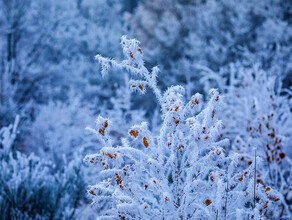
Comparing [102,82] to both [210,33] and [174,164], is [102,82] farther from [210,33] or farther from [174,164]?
[174,164]

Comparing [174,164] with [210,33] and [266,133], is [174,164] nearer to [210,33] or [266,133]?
[266,133]

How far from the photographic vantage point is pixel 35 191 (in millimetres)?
3285

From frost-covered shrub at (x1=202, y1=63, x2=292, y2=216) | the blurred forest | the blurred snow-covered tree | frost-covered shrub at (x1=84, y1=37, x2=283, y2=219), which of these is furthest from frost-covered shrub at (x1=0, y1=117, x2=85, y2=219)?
the blurred snow-covered tree

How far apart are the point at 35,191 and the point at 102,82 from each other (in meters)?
7.12

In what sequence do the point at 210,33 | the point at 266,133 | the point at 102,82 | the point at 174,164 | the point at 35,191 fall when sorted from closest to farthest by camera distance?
the point at 174,164, the point at 35,191, the point at 266,133, the point at 210,33, the point at 102,82

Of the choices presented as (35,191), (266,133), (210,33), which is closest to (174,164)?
(266,133)

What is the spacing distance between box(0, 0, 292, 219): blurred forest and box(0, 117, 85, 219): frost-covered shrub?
0.01 metres

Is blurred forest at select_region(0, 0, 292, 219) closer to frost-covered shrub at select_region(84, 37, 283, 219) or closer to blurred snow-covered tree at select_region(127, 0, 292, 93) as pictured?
blurred snow-covered tree at select_region(127, 0, 292, 93)

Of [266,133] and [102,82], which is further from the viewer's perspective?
[102,82]

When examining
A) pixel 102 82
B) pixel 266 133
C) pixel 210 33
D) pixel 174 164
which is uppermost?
pixel 210 33

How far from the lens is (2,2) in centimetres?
722

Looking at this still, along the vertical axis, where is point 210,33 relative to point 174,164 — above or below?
above

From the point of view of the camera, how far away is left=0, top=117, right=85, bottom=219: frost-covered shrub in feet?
10.2

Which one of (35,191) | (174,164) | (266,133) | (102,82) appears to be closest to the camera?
(174,164)
